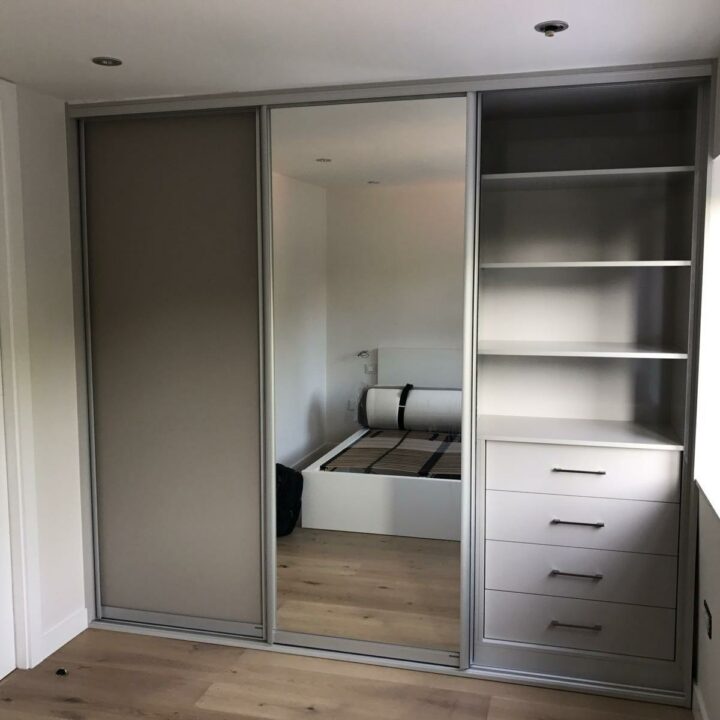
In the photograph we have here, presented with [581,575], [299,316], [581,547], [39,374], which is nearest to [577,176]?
[299,316]

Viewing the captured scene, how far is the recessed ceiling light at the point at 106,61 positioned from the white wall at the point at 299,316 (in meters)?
0.71

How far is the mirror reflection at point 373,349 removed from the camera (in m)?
2.93

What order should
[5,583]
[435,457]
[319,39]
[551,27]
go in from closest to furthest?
1. [551,27]
2. [319,39]
3. [5,583]
4. [435,457]

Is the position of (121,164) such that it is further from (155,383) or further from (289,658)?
(289,658)

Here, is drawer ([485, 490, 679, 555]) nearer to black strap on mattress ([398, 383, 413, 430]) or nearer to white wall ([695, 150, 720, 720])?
white wall ([695, 150, 720, 720])

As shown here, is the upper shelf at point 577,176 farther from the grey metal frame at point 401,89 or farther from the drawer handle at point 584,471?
the drawer handle at point 584,471

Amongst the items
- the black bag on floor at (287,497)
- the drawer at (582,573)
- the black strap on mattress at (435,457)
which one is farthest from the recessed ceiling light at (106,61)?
the drawer at (582,573)

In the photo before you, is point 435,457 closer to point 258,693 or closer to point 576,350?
point 576,350

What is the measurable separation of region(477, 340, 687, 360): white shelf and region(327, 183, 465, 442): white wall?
211 millimetres

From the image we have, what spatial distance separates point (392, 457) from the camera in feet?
10.1

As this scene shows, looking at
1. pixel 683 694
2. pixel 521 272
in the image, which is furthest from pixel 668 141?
pixel 683 694

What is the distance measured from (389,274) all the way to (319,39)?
3.13ft

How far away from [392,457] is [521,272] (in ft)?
3.14

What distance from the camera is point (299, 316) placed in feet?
10.1
